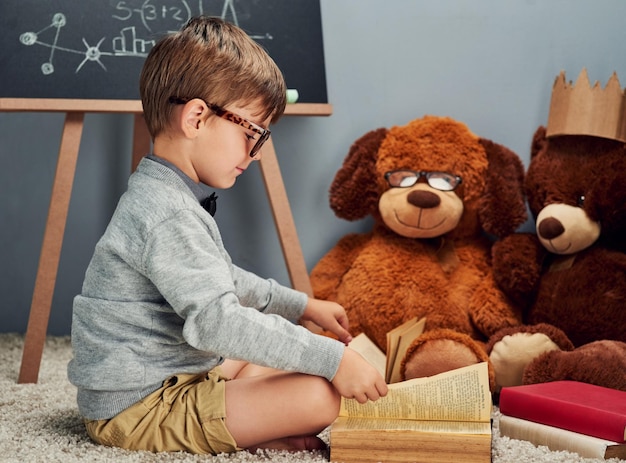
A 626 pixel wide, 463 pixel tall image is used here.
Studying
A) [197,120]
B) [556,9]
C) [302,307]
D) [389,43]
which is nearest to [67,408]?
[302,307]

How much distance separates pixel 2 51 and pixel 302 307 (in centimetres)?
83

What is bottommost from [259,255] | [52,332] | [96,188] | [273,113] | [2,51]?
[52,332]

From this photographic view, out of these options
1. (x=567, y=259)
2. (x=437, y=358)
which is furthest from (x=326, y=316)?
(x=567, y=259)

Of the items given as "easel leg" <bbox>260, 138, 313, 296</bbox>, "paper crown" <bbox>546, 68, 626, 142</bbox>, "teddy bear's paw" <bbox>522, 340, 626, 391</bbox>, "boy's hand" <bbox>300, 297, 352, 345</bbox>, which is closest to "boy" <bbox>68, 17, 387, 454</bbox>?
"boy's hand" <bbox>300, 297, 352, 345</bbox>

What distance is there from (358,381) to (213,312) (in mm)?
197

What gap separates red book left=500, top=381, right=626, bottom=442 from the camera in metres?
1.03

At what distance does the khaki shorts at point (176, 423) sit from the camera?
1016 mm

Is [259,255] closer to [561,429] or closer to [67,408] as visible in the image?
[67,408]

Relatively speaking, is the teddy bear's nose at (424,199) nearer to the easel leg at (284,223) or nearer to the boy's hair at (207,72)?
the easel leg at (284,223)

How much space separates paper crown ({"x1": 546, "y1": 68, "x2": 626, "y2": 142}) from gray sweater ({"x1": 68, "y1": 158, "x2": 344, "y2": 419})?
2.51 feet

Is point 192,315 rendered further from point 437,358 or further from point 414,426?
point 437,358

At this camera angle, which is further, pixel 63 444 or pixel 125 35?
pixel 125 35

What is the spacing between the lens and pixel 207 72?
1074 mm

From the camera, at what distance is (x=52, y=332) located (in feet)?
6.31
